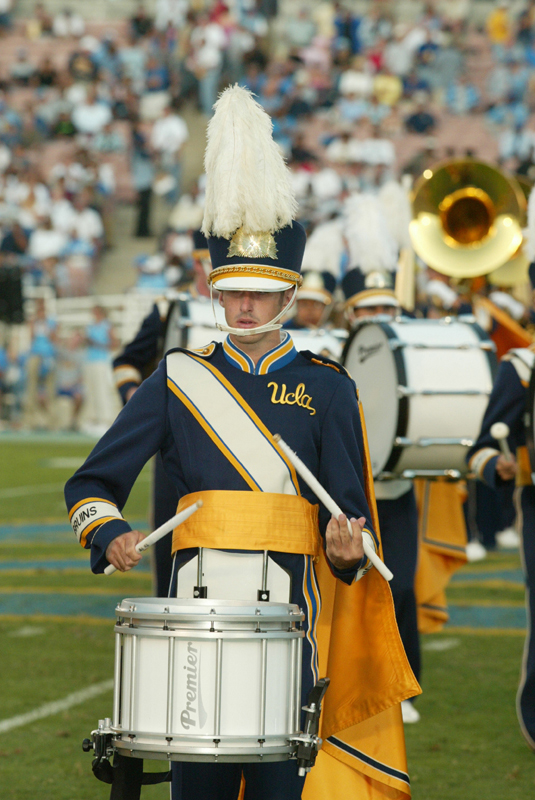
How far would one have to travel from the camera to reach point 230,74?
24328mm

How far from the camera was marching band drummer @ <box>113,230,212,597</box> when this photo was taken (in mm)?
5406

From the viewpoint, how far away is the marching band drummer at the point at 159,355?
541 centimetres

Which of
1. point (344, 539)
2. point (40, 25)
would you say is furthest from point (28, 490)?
point (40, 25)

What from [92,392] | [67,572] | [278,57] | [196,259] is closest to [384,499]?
[196,259]

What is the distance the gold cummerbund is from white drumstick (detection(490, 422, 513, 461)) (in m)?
1.82

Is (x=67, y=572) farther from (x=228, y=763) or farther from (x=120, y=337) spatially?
(x=120, y=337)

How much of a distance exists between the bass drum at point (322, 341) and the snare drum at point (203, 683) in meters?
3.02

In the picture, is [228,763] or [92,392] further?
[92,392]

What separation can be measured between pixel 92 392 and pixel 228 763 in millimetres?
17922

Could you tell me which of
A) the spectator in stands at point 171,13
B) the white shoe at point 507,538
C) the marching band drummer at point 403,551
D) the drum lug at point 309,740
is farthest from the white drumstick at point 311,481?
the spectator in stands at point 171,13

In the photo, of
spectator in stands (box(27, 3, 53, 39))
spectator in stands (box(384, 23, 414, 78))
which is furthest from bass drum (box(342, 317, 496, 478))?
spectator in stands (box(27, 3, 53, 39))

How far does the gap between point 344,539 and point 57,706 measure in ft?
9.61

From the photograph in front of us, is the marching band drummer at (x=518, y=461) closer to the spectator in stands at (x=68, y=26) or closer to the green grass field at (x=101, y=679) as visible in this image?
the green grass field at (x=101, y=679)

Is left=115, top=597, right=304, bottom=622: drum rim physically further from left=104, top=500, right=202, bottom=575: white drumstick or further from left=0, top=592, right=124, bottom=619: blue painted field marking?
left=0, top=592, right=124, bottom=619: blue painted field marking
